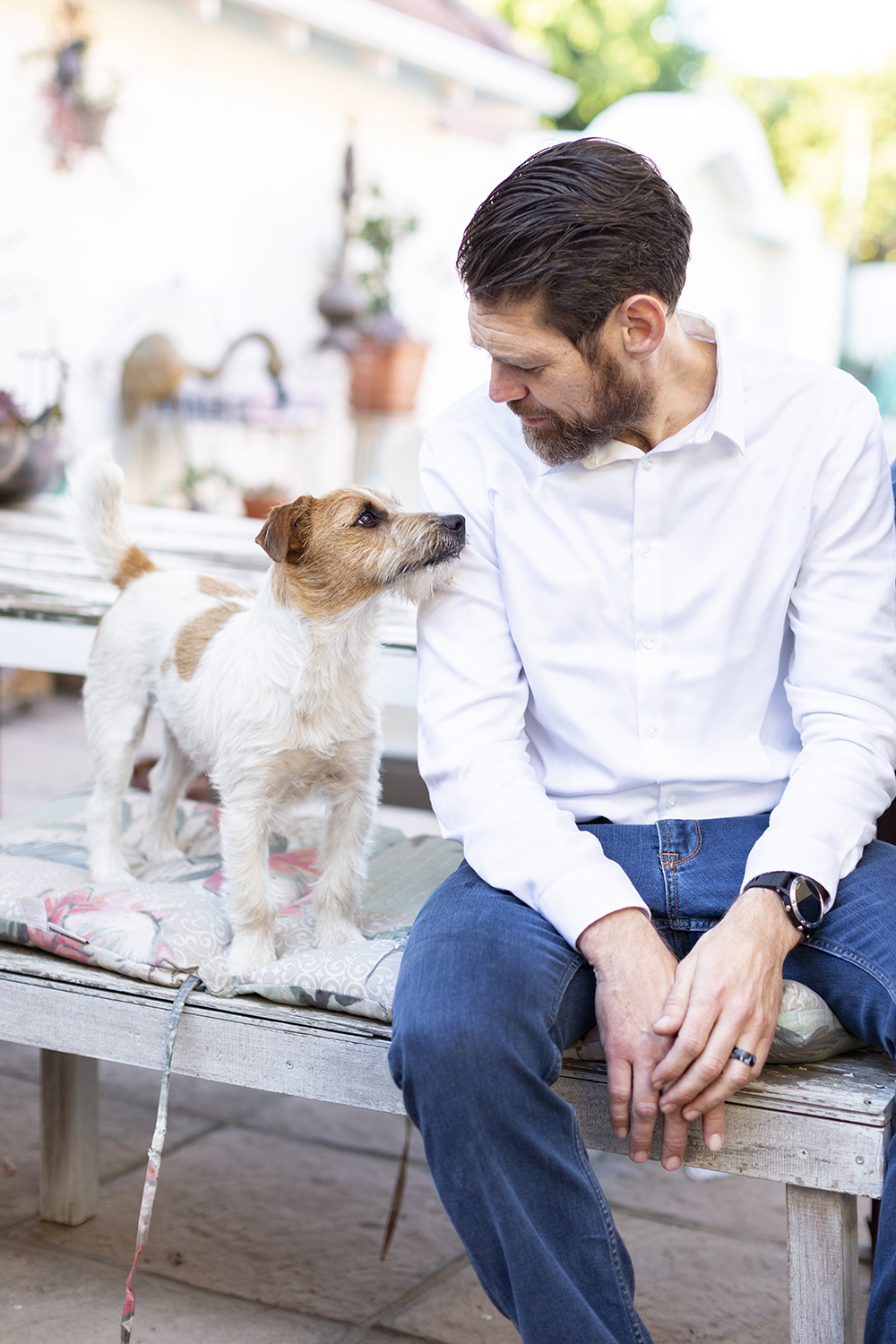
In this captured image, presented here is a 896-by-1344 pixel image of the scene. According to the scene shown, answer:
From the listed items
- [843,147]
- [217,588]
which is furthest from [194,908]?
[843,147]

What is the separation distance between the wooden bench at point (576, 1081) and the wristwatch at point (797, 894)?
19 centimetres

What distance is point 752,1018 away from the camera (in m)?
1.53

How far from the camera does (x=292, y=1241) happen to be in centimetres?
237

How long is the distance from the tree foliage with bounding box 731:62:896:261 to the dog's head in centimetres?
2274

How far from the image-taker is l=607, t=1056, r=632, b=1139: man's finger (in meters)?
1.53

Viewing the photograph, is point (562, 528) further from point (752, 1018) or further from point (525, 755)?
point (752, 1018)

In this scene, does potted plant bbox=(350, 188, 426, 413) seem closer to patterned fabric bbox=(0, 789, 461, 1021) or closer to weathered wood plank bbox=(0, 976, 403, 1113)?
patterned fabric bbox=(0, 789, 461, 1021)

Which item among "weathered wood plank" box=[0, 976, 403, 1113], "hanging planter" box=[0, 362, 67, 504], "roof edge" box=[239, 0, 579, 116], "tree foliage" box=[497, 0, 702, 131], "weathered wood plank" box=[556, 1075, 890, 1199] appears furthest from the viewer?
"tree foliage" box=[497, 0, 702, 131]

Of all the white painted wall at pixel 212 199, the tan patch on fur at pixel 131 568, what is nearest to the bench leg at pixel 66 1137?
the tan patch on fur at pixel 131 568

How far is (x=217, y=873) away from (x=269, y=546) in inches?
24.8

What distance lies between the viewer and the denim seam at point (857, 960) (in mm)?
1587

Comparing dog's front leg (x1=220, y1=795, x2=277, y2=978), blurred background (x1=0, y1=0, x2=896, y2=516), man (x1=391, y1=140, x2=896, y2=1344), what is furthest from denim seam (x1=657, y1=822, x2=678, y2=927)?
blurred background (x1=0, y1=0, x2=896, y2=516)

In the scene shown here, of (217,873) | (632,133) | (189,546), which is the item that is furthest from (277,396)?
(217,873)

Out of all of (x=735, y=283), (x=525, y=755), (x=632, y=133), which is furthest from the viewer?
(x=735, y=283)
